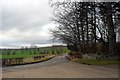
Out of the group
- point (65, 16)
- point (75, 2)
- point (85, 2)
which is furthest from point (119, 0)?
point (65, 16)

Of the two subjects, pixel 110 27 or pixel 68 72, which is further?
pixel 110 27

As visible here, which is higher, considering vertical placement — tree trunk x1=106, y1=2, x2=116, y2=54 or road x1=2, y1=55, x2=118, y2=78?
tree trunk x1=106, y1=2, x2=116, y2=54

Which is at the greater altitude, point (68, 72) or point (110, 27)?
point (110, 27)

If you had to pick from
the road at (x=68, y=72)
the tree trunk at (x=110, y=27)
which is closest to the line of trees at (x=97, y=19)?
the tree trunk at (x=110, y=27)

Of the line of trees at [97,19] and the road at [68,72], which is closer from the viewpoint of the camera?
the road at [68,72]

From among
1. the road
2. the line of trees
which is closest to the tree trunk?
the line of trees

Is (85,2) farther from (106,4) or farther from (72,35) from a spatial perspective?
(72,35)

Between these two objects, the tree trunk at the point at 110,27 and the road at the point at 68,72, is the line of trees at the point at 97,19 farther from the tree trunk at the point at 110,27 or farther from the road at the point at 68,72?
the road at the point at 68,72

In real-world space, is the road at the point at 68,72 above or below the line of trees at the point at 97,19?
below

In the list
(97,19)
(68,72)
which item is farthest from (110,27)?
(68,72)

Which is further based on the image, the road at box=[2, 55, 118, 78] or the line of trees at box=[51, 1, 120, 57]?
the line of trees at box=[51, 1, 120, 57]

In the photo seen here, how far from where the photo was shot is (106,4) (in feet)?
89.0

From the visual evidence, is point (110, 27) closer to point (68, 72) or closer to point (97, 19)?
point (97, 19)

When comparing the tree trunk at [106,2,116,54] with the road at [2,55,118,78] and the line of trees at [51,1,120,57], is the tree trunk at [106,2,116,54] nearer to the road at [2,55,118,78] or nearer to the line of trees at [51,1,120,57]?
the line of trees at [51,1,120,57]
